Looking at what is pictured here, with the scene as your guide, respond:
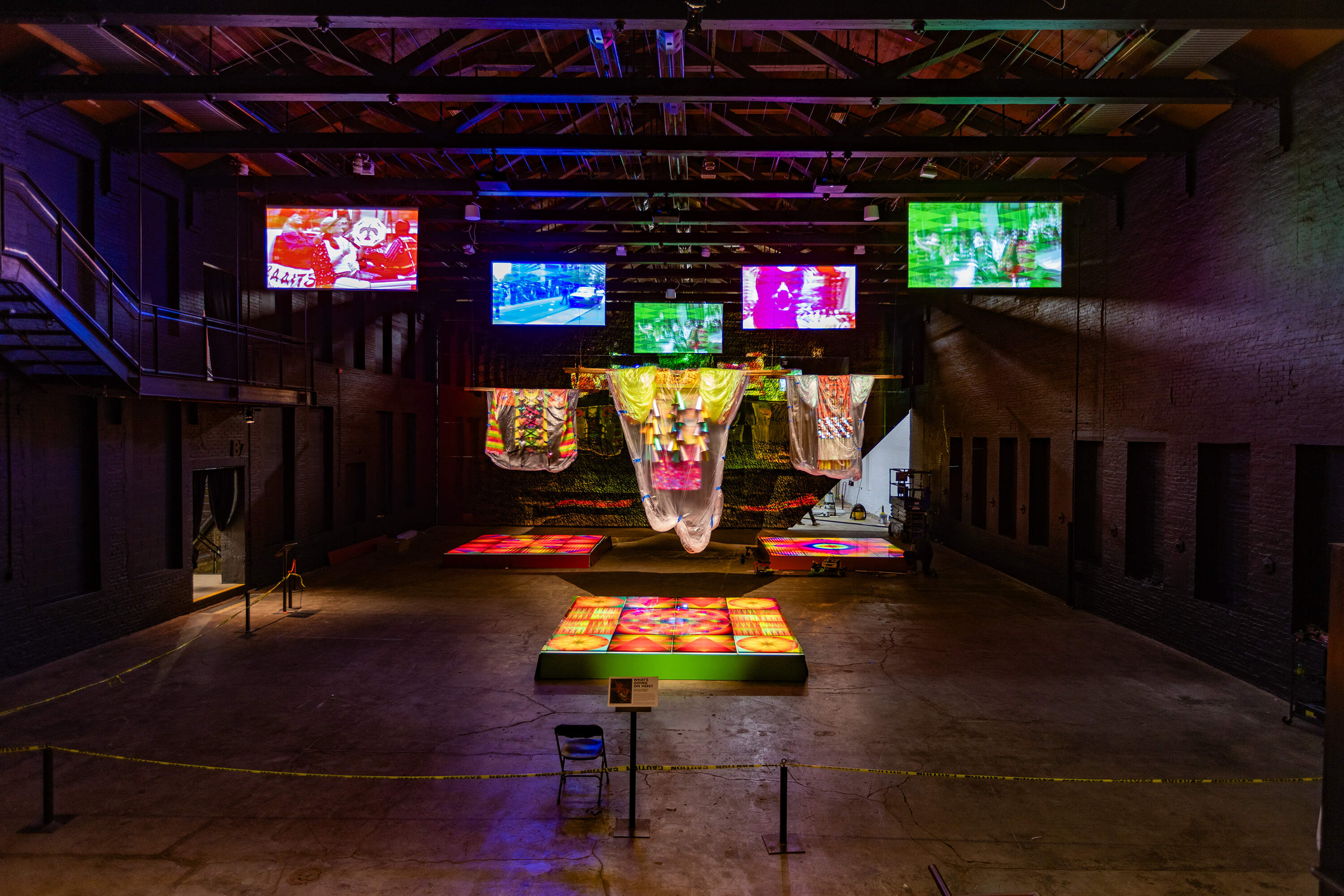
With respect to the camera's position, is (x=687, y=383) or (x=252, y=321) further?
(x=252, y=321)

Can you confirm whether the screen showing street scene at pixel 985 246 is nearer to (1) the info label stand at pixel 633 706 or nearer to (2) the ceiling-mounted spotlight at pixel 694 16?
(2) the ceiling-mounted spotlight at pixel 694 16

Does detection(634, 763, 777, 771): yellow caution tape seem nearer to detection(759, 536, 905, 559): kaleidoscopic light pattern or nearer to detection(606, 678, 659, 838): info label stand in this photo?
detection(606, 678, 659, 838): info label stand

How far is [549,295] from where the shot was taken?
11812 millimetres

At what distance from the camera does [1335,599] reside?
1727 mm

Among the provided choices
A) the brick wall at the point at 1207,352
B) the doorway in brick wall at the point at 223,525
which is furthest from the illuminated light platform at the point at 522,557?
the brick wall at the point at 1207,352

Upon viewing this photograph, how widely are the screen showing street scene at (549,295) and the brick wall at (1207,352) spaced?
8.21m

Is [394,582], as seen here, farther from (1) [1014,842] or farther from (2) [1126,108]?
(2) [1126,108]

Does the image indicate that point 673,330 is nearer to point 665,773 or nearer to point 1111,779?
point 665,773

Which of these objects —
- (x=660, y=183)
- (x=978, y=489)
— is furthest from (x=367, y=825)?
(x=978, y=489)

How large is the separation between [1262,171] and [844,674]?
24.7 feet

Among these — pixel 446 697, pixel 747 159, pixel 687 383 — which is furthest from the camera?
pixel 747 159

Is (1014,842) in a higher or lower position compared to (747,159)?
lower

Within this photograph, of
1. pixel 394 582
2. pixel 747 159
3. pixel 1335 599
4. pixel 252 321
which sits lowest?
pixel 394 582

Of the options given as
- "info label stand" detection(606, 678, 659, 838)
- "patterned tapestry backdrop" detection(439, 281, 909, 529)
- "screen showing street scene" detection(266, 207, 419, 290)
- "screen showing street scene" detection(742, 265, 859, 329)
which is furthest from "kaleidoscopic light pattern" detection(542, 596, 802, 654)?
"patterned tapestry backdrop" detection(439, 281, 909, 529)
